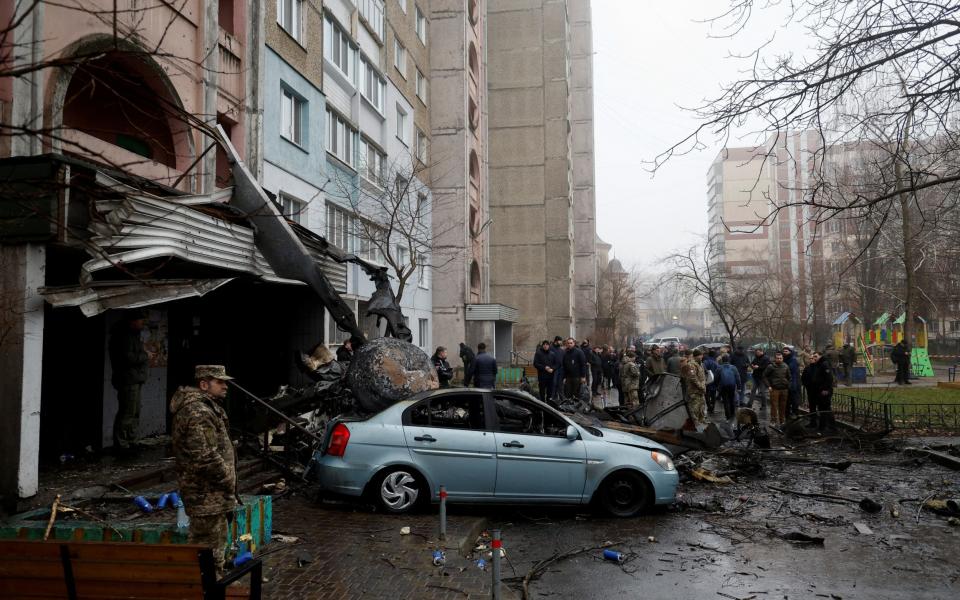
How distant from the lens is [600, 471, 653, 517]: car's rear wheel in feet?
27.0

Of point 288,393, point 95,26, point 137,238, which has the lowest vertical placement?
point 288,393

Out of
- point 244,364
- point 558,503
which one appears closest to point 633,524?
point 558,503

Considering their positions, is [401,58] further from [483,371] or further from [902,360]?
[902,360]

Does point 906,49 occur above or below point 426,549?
above

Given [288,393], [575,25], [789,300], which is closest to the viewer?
[288,393]

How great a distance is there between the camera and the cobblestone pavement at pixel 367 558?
5375mm

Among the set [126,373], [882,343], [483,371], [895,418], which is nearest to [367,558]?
[126,373]

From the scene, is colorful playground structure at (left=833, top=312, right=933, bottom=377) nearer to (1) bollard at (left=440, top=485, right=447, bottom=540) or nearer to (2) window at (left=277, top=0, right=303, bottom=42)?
(2) window at (left=277, top=0, right=303, bottom=42)

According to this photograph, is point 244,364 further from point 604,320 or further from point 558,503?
point 604,320

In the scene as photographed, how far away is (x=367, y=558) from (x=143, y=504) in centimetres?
255

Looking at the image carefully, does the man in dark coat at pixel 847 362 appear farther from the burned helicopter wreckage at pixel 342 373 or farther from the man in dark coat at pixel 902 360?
the burned helicopter wreckage at pixel 342 373

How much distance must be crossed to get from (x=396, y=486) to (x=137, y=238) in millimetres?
4086

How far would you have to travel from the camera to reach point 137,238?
780cm

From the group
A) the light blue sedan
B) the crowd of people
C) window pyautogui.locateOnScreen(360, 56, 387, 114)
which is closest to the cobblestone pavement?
the light blue sedan
